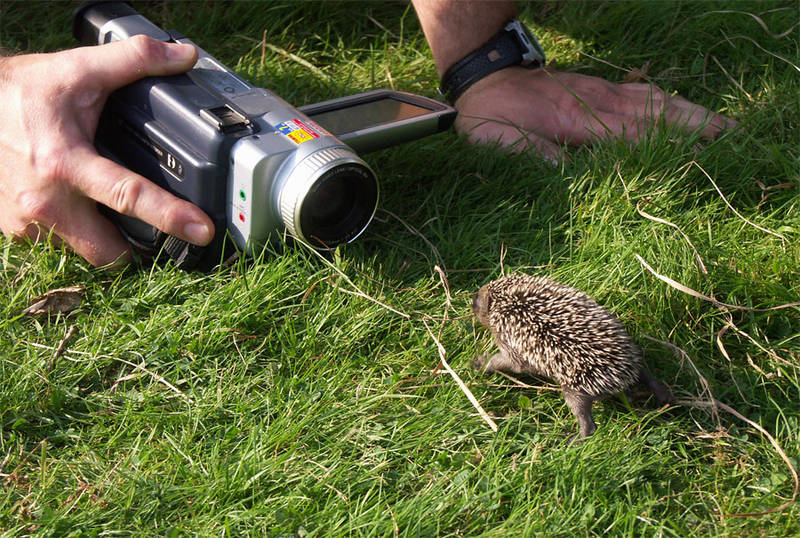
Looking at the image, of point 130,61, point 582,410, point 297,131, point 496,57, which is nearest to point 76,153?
point 130,61

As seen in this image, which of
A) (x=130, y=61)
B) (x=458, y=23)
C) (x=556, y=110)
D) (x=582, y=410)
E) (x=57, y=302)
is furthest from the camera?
(x=458, y=23)

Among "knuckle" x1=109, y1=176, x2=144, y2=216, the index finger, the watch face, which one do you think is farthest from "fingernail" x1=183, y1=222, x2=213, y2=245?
the watch face

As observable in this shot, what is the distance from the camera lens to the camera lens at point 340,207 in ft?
8.64

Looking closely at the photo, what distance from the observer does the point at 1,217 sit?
117 inches

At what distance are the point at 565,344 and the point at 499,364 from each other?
0.26 meters

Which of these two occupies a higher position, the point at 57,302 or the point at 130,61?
the point at 130,61

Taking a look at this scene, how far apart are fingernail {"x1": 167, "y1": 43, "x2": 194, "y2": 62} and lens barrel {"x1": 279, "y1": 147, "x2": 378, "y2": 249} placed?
27.6 inches

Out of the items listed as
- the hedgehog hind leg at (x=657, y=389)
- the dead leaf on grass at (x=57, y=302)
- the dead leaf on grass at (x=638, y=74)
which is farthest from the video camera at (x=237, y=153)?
the dead leaf on grass at (x=638, y=74)

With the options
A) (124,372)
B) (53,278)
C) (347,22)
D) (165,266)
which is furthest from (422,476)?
(347,22)

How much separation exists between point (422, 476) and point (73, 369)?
1.28 meters

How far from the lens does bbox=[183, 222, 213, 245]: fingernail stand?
8.69 ft

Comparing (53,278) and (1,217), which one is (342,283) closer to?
(53,278)

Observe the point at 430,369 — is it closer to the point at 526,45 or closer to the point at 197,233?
the point at 197,233

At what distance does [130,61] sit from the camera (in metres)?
2.76
